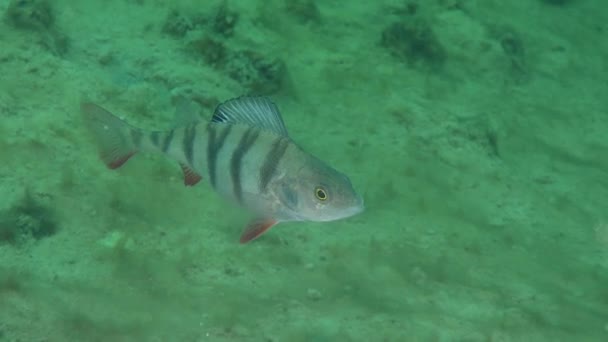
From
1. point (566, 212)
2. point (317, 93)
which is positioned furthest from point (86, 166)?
point (566, 212)

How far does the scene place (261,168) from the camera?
122 inches

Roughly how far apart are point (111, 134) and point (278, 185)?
1.40 meters

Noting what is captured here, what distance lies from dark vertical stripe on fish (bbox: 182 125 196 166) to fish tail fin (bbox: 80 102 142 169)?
43 centimetres

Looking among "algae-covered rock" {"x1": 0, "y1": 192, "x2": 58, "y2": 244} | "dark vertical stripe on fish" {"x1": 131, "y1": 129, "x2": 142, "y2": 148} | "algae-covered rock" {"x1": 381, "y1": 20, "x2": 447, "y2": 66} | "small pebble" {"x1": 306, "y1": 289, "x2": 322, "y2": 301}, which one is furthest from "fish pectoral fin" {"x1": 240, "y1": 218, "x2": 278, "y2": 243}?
"algae-covered rock" {"x1": 381, "y1": 20, "x2": 447, "y2": 66}

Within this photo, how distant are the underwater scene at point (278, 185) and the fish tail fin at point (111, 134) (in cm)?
1

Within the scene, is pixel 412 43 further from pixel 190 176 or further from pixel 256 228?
pixel 256 228

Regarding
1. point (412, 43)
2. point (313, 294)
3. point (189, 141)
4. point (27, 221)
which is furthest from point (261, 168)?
point (412, 43)

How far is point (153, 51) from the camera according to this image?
6.12 meters

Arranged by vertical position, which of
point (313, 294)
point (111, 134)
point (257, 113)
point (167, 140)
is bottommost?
point (313, 294)

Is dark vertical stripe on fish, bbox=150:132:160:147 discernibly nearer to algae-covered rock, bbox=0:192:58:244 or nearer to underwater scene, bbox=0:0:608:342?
underwater scene, bbox=0:0:608:342

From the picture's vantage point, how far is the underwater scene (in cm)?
332

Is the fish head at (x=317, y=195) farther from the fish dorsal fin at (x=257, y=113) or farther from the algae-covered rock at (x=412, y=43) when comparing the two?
the algae-covered rock at (x=412, y=43)

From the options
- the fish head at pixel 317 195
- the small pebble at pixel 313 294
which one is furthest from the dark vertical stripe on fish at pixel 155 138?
the small pebble at pixel 313 294

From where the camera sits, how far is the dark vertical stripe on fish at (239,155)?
3131mm
